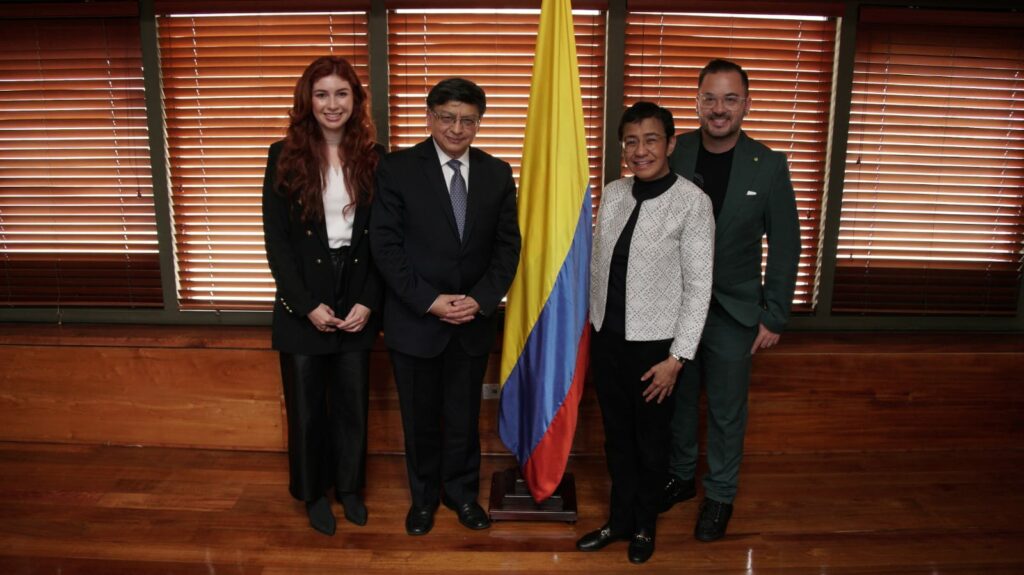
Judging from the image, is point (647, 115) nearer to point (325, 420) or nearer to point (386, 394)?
point (325, 420)

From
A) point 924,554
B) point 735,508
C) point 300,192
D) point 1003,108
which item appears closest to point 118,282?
point 300,192

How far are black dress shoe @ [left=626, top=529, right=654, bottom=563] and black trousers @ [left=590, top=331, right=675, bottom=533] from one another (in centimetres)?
2

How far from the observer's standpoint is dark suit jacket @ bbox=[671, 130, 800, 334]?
2316 millimetres

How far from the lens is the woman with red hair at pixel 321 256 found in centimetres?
228

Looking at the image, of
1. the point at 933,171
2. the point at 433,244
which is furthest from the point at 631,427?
the point at 933,171

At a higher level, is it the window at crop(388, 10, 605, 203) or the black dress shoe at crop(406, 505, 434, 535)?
the window at crop(388, 10, 605, 203)

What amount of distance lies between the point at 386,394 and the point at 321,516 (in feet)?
2.30

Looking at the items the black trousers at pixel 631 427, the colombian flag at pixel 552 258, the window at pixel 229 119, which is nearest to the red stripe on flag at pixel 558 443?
the colombian flag at pixel 552 258

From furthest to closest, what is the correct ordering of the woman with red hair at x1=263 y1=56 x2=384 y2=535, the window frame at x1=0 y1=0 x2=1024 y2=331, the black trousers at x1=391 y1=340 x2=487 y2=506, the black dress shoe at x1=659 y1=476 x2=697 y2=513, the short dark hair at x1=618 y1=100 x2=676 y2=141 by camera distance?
1. the window frame at x1=0 y1=0 x2=1024 y2=331
2. the black dress shoe at x1=659 y1=476 x2=697 y2=513
3. the black trousers at x1=391 y1=340 x2=487 y2=506
4. the woman with red hair at x1=263 y1=56 x2=384 y2=535
5. the short dark hair at x1=618 y1=100 x2=676 y2=141

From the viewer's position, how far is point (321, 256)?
2.34 meters

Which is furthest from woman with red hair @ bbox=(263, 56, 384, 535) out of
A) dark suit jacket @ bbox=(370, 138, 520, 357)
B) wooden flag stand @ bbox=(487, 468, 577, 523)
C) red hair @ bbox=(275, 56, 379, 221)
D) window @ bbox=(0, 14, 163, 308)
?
window @ bbox=(0, 14, 163, 308)

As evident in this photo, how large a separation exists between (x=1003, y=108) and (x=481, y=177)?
2568mm

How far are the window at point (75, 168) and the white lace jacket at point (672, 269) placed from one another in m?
2.39

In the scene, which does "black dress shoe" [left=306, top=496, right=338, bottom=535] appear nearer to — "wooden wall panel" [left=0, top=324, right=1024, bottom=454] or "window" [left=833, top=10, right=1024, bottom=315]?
"wooden wall panel" [left=0, top=324, right=1024, bottom=454]
